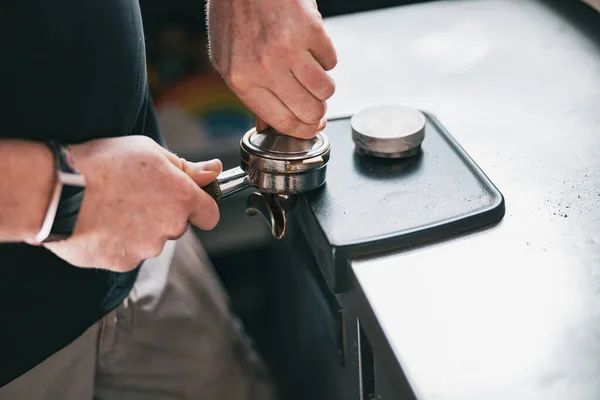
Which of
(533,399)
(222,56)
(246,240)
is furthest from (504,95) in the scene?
(246,240)

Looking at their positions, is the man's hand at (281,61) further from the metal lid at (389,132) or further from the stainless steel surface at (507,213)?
the stainless steel surface at (507,213)

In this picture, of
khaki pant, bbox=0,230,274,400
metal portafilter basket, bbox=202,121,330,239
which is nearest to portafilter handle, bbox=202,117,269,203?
metal portafilter basket, bbox=202,121,330,239

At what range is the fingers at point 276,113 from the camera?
65 centimetres

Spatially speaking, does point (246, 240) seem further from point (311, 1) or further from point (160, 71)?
point (311, 1)

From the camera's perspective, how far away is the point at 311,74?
63 centimetres

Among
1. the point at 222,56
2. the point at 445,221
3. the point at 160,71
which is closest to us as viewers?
the point at 445,221

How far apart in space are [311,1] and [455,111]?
0.22 metres

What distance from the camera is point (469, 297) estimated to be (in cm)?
52

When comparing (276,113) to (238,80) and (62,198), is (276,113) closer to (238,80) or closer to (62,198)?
(238,80)

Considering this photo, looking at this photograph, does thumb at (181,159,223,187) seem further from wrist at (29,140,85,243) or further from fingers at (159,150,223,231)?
wrist at (29,140,85,243)

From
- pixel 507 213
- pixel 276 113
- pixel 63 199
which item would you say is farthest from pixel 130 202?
pixel 507 213

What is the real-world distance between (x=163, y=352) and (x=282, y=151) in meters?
0.38

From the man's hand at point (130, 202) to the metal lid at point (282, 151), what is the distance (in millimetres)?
44

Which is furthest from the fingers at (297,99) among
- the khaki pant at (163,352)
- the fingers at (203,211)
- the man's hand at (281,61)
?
the khaki pant at (163,352)
